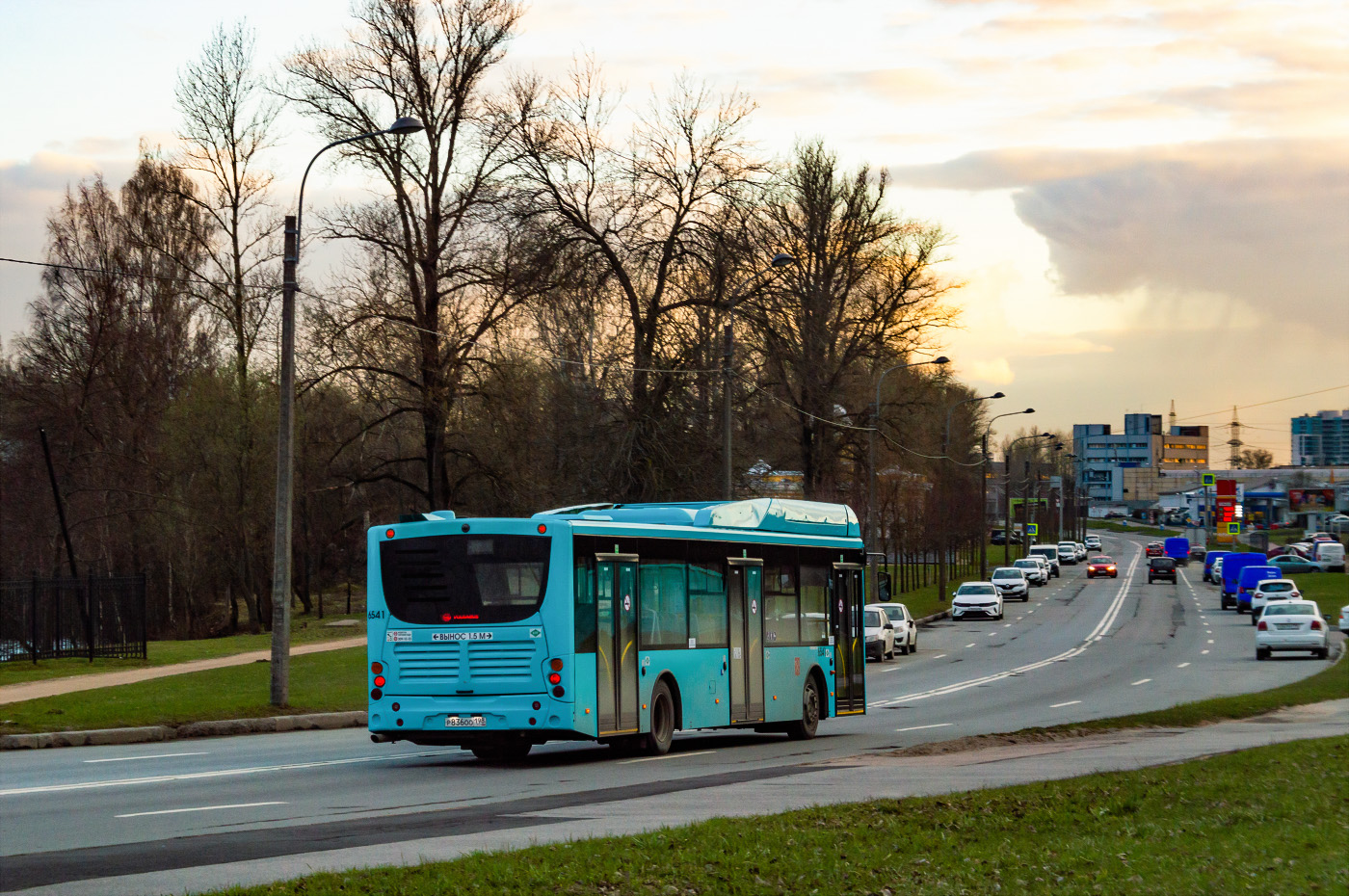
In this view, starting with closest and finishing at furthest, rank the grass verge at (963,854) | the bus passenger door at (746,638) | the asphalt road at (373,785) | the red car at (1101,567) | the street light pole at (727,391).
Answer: the grass verge at (963,854)
the asphalt road at (373,785)
the bus passenger door at (746,638)
the street light pole at (727,391)
the red car at (1101,567)

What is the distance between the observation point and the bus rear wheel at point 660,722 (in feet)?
58.4

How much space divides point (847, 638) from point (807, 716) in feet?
5.41

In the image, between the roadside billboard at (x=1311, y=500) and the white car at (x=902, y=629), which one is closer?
the white car at (x=902, y=629)

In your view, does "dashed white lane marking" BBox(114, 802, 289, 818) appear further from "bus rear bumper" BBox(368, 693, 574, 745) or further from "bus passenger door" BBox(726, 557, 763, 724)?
"bus passenger door" BBox(726, 557, 763, 724)

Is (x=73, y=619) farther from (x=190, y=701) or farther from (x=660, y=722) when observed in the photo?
(x=660, y=722)

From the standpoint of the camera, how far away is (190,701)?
23.7 meters

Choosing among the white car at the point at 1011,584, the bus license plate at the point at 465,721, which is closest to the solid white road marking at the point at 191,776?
the bus license plate at the point at 465,721

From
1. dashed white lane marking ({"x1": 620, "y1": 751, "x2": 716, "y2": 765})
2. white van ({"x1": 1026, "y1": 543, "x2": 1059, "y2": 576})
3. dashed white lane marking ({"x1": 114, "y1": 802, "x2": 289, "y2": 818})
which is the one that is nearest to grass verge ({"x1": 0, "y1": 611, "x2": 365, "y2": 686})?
dashed white lane marking ({"x1": 620, "y1": 751, "x2": 716, "y2": 765})

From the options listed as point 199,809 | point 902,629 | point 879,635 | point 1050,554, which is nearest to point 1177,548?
point 1050,554

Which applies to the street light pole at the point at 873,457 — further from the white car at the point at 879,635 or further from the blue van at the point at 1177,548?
the blue van at the point at 1177,548

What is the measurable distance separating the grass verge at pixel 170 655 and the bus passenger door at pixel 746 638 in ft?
53.2

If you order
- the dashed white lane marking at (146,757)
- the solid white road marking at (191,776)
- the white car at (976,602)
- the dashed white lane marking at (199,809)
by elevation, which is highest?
the dashed white lane marking at (199,809)

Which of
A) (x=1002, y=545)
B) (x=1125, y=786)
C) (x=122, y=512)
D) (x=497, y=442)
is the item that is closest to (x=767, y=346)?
(x=497, y=442)

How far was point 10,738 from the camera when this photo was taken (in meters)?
19.7
